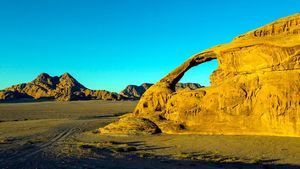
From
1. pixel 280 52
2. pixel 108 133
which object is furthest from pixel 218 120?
pixel 108 133

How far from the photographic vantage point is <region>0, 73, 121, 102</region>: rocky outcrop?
412 ft

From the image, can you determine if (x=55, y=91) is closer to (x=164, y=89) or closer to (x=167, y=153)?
(x=164, y=89)

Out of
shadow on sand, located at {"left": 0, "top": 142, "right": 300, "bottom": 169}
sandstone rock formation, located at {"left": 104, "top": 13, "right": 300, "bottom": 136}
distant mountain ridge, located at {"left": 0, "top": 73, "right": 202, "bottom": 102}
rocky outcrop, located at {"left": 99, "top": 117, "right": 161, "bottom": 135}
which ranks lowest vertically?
shadow on sand, located at {"left": 0, "top": 142, "right": 300, "bottom": 169}

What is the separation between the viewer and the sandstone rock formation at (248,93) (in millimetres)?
20875

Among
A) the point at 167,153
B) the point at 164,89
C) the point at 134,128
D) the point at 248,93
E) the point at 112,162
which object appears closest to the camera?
the point at 112,162

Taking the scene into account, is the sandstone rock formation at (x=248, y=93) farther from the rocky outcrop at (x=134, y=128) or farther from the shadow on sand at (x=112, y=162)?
the shadow on sand at (x=112, y=162)

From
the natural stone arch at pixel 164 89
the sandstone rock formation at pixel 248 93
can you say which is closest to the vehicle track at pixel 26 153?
the sandstone rock formation at pixel 248 93

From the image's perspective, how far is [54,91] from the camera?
132m

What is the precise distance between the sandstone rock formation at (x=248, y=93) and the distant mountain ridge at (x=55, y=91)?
94080 millimetres

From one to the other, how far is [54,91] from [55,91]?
326mm

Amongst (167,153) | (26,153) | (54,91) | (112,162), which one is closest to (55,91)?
(54,91)

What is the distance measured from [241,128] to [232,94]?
1.99 metres

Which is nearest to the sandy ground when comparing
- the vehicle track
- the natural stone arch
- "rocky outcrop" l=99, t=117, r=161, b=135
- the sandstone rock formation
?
the vehicle track

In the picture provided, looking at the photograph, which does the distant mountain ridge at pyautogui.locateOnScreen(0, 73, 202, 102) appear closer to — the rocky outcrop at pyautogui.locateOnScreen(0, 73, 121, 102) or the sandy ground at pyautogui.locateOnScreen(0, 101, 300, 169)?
the rocky outcrop at pyautogui.locateOnScreen(0, 73, 121, 102)
